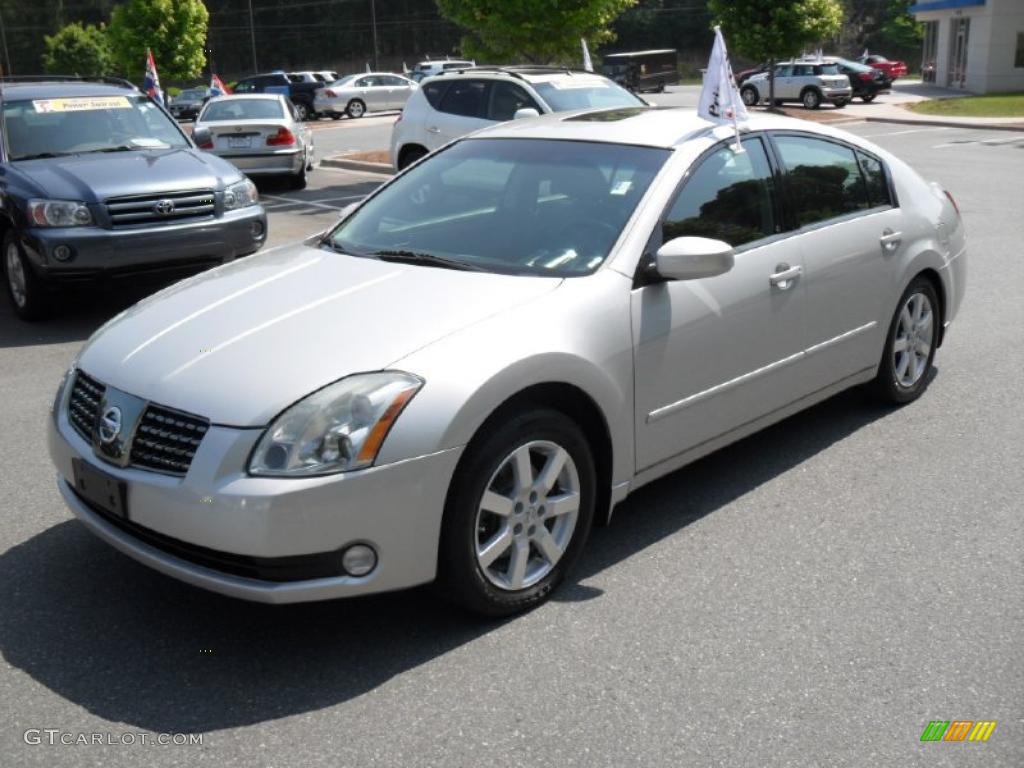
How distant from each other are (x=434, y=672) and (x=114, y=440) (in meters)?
1.28

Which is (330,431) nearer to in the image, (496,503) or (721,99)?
(496,503)

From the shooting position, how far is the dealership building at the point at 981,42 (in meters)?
42.0

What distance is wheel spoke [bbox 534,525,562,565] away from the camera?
4012 millimetres

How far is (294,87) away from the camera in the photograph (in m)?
41.8

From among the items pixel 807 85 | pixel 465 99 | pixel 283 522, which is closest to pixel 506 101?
pixel 465 99

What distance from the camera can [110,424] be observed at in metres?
3.82

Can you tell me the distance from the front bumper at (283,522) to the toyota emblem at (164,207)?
533cm

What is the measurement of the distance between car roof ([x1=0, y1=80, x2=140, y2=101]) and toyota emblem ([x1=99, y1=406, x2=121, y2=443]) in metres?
6.82

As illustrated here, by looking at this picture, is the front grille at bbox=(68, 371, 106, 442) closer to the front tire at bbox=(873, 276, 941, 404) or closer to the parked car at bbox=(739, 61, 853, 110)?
the front tire at bbox=(873, 276, 941, 404)

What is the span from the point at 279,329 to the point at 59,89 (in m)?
7.03

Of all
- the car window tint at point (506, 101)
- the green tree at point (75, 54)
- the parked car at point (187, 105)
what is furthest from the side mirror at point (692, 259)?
the green tree at point (75, 54)

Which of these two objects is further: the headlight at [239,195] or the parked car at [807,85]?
the parked car at [807,85]

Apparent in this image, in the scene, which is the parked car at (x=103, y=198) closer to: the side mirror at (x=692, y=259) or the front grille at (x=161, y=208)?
the front grille at (x=161, y=208)

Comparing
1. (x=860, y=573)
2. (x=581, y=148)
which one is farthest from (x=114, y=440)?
(x=860, y=573)
